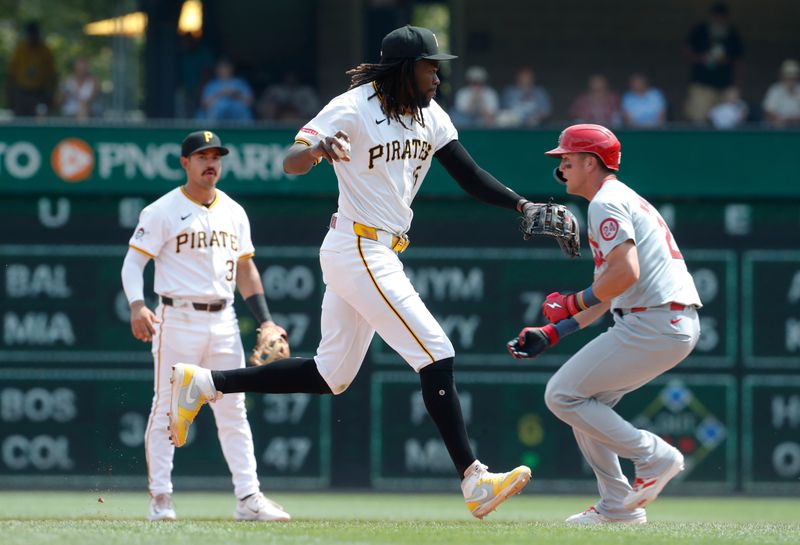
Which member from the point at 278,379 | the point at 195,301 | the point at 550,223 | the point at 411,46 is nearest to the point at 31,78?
the point at 195,301

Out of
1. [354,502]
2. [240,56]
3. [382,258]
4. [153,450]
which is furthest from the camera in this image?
[240,56]

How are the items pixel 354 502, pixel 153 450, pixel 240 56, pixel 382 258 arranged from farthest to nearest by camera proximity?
1. pixel 240 56
2. pixel 354 502
3. pixel 153 450
4. pixel 382 258

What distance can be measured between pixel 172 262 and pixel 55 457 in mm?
4023

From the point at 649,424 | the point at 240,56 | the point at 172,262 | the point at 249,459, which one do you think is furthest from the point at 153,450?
the point at 240,56

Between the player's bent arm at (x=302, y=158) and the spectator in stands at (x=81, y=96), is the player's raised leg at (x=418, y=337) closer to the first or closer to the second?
the player's bent arm at (x=302, y=158)

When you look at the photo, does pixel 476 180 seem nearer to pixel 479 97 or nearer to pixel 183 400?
pixel 183 400

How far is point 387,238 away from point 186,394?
130 cm

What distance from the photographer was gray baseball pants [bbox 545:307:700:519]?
714cm

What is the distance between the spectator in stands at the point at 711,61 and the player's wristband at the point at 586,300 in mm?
8459

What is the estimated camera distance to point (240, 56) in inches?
665

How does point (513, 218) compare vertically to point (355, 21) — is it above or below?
below

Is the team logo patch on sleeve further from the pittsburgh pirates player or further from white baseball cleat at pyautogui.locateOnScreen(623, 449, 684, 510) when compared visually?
white baseball cleat at pyautogui.locateOnScreen(623, 449, 684, 510)

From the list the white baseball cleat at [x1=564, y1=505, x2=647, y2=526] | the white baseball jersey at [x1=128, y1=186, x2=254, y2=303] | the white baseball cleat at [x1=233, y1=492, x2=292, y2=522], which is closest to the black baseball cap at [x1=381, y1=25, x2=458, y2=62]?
the white baseball jersey at [x1=128, y1=186, x2=254, y2=303]

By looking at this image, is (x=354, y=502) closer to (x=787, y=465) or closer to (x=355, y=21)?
(x=787, y=465)
